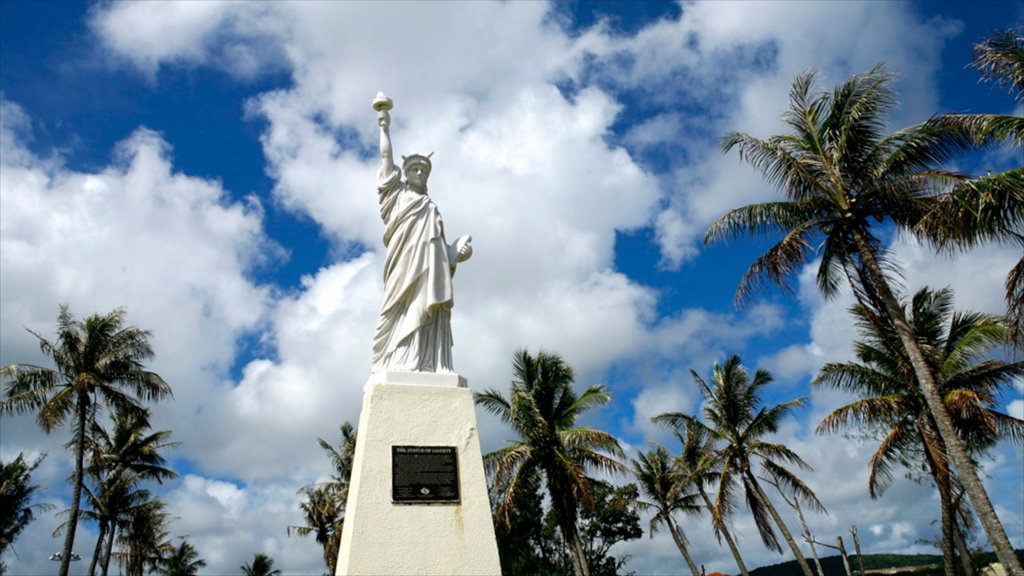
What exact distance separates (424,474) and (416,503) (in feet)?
0.87

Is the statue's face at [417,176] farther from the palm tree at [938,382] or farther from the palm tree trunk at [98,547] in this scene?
the palm tree trunk at [98,547]

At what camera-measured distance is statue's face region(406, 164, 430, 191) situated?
7879 millimetres

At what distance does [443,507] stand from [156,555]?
112 ft

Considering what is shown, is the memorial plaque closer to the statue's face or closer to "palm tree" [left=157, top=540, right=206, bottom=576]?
the statue's face

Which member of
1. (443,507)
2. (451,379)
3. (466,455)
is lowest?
(443,507)

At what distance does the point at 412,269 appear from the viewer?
726cm

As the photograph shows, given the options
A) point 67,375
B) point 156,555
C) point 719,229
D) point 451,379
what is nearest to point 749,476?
point 719,229

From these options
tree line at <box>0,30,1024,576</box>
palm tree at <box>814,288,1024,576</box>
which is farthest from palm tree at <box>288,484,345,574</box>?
palm tree at <box>814,288,1024,576</box>

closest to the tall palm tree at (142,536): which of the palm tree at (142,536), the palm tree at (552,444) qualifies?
the palm tree at (142,536)

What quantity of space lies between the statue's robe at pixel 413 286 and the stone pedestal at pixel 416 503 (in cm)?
40

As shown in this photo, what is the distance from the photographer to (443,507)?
5.94 meters

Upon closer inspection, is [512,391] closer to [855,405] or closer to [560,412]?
[560,412]

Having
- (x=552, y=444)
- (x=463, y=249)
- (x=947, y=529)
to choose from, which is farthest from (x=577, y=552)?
(x=463, y=249)

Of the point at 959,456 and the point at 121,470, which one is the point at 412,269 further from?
the point at 121,470
